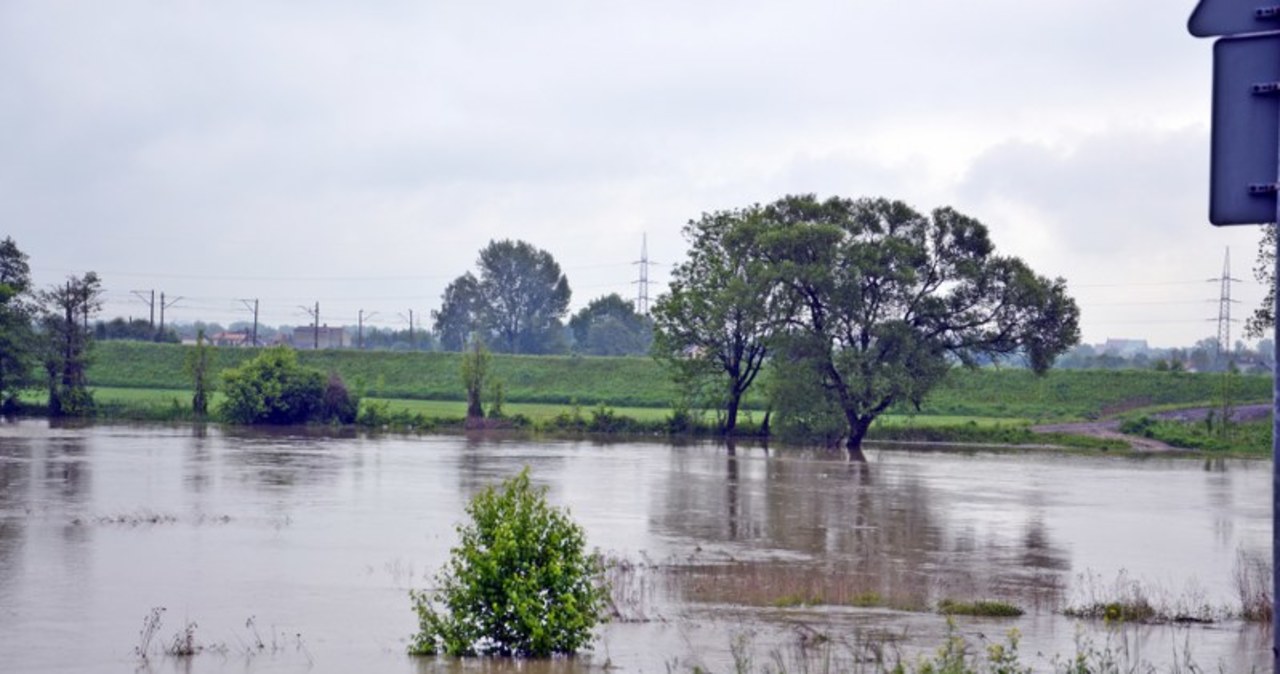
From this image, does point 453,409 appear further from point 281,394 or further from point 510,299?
point 510,299

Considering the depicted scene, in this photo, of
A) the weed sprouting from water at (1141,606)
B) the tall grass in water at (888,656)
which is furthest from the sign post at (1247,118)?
the weed sprouting from water at (1141,606)

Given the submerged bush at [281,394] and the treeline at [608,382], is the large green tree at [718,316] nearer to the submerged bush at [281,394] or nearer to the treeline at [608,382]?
the treeline at [608,382]

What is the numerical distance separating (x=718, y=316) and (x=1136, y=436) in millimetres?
18921

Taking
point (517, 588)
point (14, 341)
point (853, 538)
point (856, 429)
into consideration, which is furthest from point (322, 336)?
point (517, 588)

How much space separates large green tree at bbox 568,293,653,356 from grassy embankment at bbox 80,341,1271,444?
3481 centimetres

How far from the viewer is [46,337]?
56.1 m

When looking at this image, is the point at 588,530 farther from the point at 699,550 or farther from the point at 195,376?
the point at 195,376

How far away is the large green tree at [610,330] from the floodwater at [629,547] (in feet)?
239

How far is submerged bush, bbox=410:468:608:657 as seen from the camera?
11750mm

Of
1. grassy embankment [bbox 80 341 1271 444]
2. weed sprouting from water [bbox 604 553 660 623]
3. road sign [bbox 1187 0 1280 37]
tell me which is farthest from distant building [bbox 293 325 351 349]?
road sign [bbox 1187 0 1280 37]

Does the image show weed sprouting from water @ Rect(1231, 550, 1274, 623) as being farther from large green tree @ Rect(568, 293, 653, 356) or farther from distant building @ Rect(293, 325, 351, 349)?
distant building @ Rect(293, 325, 351, 349)

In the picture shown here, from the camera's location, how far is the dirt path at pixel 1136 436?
176ft

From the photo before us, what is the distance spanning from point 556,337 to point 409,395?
44.3m

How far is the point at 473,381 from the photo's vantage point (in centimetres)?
5762
